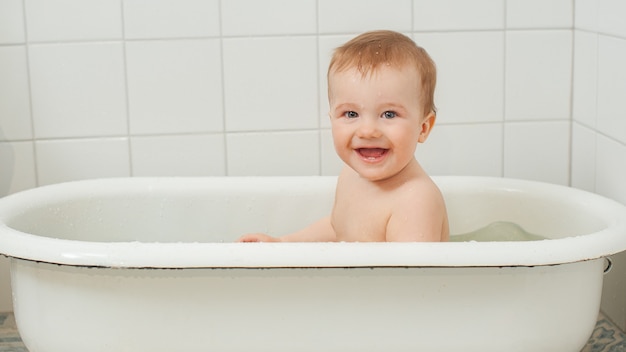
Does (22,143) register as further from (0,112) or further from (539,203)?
(539,203)

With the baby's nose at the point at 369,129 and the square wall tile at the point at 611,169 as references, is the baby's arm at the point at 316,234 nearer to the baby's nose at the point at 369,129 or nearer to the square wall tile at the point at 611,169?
the baby's nose at the point at 369,129

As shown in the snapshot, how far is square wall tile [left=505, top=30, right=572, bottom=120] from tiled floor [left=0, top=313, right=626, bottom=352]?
52 cm

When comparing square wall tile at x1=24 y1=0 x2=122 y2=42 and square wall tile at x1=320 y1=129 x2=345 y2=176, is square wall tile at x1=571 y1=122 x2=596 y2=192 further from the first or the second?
square wall tile at x1=24 y1=0 x2=122 y2=42

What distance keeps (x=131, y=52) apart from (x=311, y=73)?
44 centimetres

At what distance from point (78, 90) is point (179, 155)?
0.29m

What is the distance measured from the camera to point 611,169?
6.95 ft

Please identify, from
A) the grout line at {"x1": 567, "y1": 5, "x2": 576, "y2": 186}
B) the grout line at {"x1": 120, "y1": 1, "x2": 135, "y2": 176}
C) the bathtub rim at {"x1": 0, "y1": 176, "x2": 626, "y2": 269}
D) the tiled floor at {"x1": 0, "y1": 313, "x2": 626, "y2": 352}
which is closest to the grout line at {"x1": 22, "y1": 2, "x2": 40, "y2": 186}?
the grout line at {"x1": 120, "y1": 1, "x2": 135, "y2": 176}

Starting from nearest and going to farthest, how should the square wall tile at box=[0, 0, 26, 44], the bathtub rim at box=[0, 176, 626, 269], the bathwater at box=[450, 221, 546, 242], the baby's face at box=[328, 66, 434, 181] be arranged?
the bathtub rim at box=[0, 176, 626, 269] < the baby's face at box=[328, 66, 434, 181] < the bathwater at box=[450, 221, 546, 242] < the square wall tile at box=[0, 0, 26, 44]

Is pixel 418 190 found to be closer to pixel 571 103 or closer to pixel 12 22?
pixel 571 103

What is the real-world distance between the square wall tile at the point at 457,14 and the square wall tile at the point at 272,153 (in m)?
0.38

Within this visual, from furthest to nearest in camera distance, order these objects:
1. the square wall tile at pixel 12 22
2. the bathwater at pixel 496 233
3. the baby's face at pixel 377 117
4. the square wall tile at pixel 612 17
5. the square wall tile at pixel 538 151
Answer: the square wall tile at pixel 538 151, the square wall tile at pixel 12 22, the bathwater at pixel 496 233, the square wall tile at pixel 612 17, the baby's face at pixel 377 117

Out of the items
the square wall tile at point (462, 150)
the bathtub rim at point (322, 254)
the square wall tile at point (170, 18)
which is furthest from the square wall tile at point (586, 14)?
the square wall tile at point (170, 18)

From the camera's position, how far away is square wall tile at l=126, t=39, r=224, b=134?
2.30 metres

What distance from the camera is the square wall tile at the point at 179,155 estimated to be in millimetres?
2340
